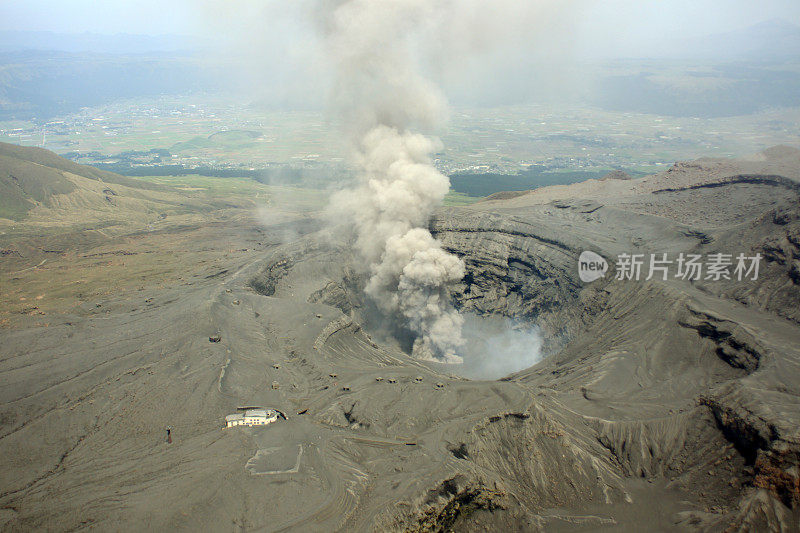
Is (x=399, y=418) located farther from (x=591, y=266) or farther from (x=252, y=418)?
(x=591, y=266)

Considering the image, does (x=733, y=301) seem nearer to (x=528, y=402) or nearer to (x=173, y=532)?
(x=528, y=402)

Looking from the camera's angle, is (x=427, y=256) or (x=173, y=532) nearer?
(x=173, y=532)

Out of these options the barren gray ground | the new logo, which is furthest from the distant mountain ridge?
the new logo

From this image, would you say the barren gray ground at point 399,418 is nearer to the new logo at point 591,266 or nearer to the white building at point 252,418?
the white building at point 252,418

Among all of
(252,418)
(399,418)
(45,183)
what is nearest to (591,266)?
(399,418)

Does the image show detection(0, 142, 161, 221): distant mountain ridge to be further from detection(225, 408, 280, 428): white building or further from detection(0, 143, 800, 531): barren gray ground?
detection(225, 408, 280, 428): white building

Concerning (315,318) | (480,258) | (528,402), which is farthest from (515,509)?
(480,258)

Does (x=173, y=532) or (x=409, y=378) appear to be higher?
(x=173, y=532)
